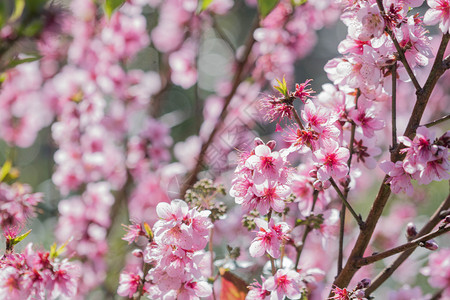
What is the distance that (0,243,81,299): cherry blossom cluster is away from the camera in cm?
78

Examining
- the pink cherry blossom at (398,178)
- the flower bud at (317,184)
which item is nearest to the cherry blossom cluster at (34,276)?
the flower bud at (317,184)

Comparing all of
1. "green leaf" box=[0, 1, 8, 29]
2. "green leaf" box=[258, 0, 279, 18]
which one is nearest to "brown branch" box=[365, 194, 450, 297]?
"green leaf" box=[258, 0, 279, 18]

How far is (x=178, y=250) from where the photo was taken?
28.6 inches

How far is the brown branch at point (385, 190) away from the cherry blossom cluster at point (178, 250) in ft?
0.75

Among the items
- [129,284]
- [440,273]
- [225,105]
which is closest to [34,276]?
[129,284]

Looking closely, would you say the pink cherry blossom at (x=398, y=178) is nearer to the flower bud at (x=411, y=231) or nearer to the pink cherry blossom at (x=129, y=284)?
the flower bud at (x=411, y=231)

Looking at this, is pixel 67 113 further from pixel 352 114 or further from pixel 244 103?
pixel 352 114

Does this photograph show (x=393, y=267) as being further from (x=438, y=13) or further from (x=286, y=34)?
(x=286, y=34)

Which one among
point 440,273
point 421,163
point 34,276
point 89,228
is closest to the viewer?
point 421,163

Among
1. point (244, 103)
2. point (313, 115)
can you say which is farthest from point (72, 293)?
point (244, 103)

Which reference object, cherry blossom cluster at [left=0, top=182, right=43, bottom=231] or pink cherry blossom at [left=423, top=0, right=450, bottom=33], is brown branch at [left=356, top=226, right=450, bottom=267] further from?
cherry blossom cluster at [left=0, top=182, right=43, bottom=231]

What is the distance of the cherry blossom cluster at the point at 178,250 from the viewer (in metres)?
0.73

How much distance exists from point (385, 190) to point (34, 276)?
56 cm

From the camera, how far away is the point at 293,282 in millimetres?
771
